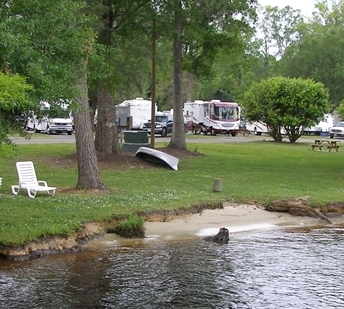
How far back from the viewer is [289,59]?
70375mm

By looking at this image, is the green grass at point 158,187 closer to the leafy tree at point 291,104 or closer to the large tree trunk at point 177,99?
the large tree trunk at point 177,99

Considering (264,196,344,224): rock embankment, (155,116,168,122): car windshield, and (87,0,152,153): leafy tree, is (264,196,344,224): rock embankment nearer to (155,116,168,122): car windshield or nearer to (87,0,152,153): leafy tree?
(87,0,152,153): leafy tree

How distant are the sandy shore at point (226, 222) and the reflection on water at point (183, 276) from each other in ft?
2.27

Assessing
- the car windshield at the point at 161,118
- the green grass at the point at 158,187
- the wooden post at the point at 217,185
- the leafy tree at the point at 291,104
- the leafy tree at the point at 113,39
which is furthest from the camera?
the car windshield at the point at 161,118

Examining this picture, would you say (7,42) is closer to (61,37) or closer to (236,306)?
(61,37)

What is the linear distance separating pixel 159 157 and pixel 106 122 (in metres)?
2.69

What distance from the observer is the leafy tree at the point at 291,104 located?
45.1m

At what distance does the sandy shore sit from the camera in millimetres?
16203

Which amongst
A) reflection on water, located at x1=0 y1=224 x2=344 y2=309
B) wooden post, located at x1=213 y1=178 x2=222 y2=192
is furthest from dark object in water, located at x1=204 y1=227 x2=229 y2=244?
wooden post, located at x1=213 y1=178 x2=222 y2=192

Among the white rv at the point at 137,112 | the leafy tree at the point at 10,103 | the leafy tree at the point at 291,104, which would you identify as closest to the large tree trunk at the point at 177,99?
the leafy tree at the point at 291,104

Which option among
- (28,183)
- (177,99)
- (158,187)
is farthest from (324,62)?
(28,183)

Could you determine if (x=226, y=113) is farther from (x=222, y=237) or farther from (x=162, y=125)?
(x=222, y=237)

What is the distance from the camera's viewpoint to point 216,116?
53562mm

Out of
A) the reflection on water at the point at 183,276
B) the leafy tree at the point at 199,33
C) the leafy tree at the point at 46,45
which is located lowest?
the reflection on water at the point at 183,276
